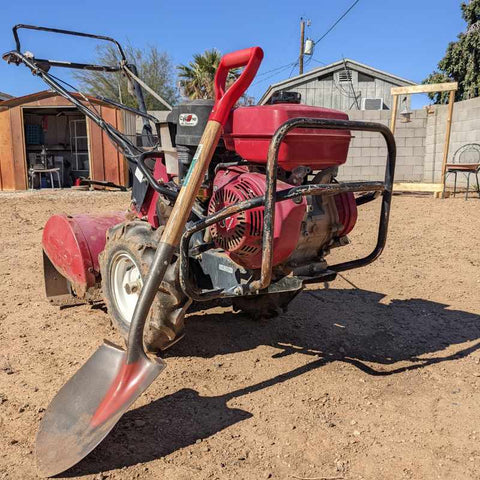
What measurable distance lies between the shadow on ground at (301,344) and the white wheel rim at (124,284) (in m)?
0.42

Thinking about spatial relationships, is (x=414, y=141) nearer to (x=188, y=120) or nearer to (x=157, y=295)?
(x=188, y=120)

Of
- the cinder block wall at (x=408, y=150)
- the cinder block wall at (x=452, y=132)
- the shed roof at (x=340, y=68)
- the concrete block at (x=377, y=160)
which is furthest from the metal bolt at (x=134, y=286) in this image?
the shed roof at (x=340, y=68)

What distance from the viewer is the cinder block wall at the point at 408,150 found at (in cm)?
1307

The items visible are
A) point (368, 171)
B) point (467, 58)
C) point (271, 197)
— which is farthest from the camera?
point (467, 58)

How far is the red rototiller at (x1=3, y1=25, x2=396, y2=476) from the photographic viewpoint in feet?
7.92

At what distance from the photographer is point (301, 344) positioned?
354 cm

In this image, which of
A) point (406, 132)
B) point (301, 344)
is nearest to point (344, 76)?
point (406, 132)

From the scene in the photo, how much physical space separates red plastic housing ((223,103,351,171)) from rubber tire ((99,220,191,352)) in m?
0.73

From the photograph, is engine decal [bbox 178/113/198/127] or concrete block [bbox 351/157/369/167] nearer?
engine decal [bbox 178/113/198/127]

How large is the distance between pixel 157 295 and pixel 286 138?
112cm

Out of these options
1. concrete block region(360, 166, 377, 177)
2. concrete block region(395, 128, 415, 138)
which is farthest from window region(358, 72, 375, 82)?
concrete block region(360, 166, 377, 177)

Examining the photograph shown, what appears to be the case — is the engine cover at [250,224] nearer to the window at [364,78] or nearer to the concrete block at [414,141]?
the concrete block at [414,141]

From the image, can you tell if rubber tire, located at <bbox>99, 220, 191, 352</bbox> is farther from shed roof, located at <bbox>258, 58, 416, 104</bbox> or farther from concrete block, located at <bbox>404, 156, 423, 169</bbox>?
shed roof, located at <bbox>258, 58, 416, 104</bbox>

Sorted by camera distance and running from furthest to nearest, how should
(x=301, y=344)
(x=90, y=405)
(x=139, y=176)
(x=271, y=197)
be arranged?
(x=139, y=176) → (x=301, y=344) → (x=90, y=405) → (x=271, y=197)
